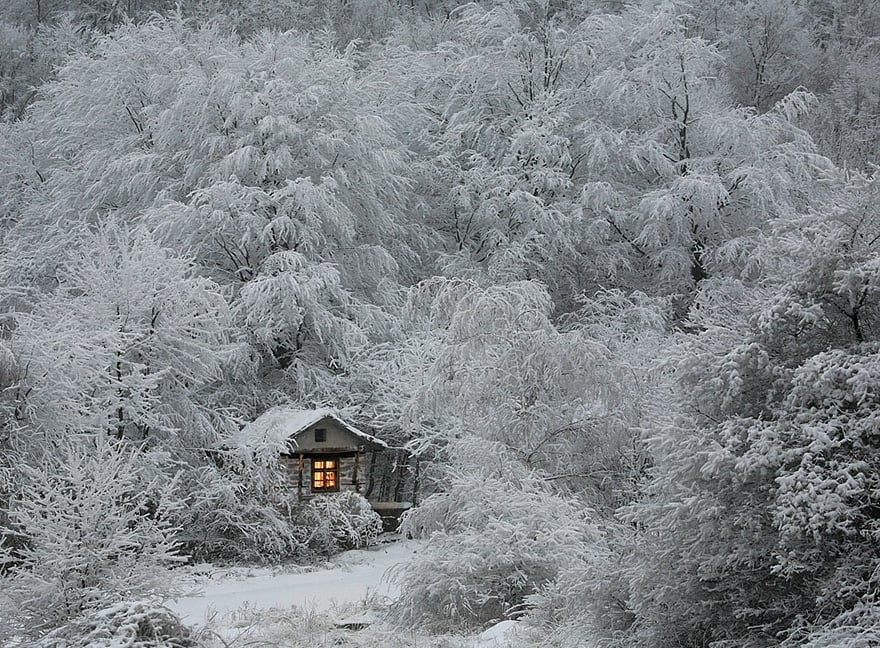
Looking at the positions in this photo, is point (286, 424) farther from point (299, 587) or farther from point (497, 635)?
point (497, 635)

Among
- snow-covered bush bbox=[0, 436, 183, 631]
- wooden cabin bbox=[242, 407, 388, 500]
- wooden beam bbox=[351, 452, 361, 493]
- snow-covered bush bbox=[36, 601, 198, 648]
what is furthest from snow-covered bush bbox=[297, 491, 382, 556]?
snow-covered bush bbox=[36, 601, 198, 648]

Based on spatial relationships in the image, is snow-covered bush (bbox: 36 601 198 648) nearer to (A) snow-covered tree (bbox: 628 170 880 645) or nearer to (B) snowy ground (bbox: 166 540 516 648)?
(B) snowy ground (bbox: 166 540 516 648)

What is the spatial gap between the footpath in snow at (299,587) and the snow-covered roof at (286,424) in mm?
2425

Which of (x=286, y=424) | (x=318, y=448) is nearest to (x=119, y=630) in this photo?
(x=286, y=424)

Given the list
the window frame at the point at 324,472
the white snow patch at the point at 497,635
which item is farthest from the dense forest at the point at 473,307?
the window frame at the point at 324,472

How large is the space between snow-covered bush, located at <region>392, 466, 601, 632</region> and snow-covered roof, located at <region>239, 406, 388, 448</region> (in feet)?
23.1

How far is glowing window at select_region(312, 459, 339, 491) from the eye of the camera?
19.2 metres

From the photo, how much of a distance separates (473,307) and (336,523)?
654 cm

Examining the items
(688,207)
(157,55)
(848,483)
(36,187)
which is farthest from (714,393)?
(36,187)

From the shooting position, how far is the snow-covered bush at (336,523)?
17672mm

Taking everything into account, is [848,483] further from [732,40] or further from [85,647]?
[732,40]

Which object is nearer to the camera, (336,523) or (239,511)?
(239,511)

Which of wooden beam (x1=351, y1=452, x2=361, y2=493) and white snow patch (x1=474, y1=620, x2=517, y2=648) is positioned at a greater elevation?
white snow patch (x1=474, y1=620, x2=517, y2=648)

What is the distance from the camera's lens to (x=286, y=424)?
739 inches
